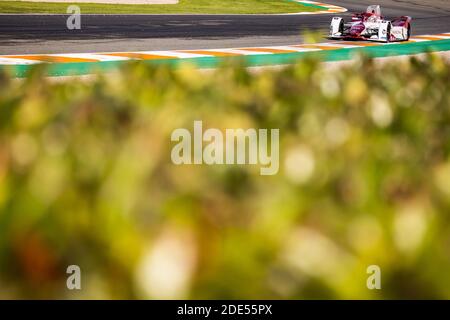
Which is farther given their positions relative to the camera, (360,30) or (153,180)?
(360,30)

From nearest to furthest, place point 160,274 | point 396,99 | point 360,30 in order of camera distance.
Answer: point 160,274 → point 396,99 → point 360,30

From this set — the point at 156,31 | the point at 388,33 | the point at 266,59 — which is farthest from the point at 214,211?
the point at 156,31

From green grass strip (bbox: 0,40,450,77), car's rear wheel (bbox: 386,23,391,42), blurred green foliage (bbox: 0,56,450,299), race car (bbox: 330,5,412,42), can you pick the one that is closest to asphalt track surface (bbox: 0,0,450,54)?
race car (bbox: 330,5,412,42)

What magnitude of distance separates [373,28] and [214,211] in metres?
16.1

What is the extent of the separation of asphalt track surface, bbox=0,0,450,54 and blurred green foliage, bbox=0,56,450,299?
482 inches

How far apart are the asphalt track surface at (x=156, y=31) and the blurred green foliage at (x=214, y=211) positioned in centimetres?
1225

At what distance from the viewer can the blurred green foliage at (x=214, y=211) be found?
104 cm

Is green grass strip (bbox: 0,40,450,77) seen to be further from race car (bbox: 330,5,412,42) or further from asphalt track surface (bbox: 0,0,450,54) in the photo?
asphalt track surface (bbox: 0,0,450,54)

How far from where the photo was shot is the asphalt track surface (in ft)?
47.8

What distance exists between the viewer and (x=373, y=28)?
16.5 m

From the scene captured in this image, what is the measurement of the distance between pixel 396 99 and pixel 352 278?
125 centimetres
